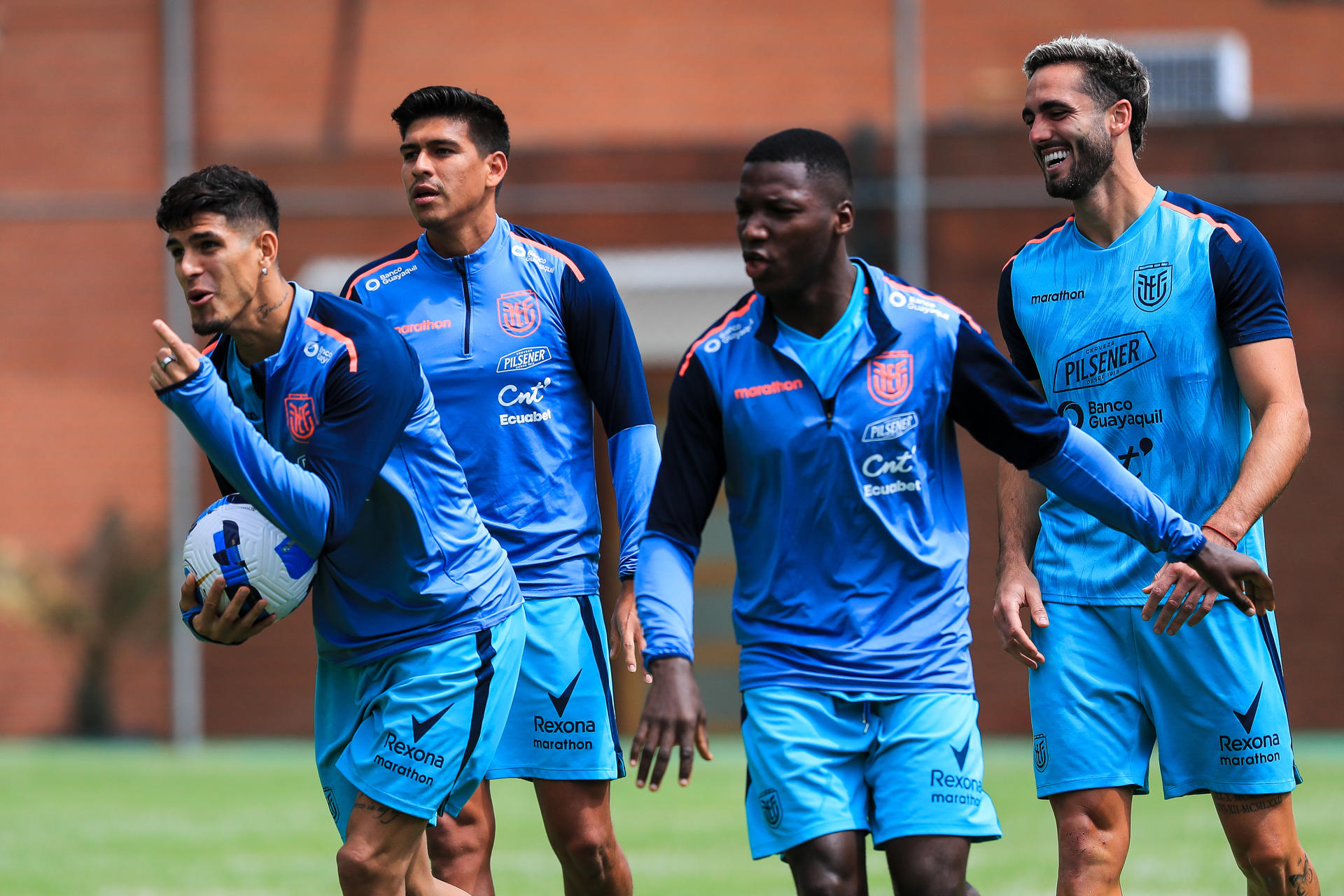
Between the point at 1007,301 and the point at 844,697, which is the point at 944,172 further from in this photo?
the point at 844,697

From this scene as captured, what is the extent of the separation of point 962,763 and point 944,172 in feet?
37.6

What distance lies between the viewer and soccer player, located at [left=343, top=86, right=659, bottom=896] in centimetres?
526

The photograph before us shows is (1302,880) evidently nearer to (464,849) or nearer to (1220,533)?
(1220,533)

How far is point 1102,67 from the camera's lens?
464cm

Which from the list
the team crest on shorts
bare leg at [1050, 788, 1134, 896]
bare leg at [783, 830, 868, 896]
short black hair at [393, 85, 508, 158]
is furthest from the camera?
short black hair at [393, 85, 508, 158]

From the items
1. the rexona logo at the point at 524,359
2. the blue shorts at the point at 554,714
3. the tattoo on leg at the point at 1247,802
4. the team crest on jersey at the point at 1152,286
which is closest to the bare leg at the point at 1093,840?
the tattoo on leg at the point at 1247,802

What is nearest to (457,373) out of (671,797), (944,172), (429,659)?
(429,659)

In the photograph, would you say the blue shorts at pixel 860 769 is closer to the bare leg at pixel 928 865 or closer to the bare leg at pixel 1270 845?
the bare leg at pixel 928 865

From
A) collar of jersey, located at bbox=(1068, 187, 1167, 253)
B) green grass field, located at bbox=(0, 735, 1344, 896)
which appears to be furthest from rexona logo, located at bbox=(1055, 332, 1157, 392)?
green grass field, located at bbox=(0, 735, 1344, 896)

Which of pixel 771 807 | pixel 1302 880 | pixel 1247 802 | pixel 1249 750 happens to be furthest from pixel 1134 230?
pixel 771 807

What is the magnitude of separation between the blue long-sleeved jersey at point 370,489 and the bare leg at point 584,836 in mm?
890

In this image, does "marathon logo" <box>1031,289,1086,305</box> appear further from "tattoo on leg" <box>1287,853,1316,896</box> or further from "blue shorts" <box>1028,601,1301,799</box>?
"tattoo on leg" <box>1287,853,1316,896</box>

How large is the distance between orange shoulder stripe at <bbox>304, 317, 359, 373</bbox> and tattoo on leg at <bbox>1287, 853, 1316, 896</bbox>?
2876mm

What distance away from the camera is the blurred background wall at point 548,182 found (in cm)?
1462
